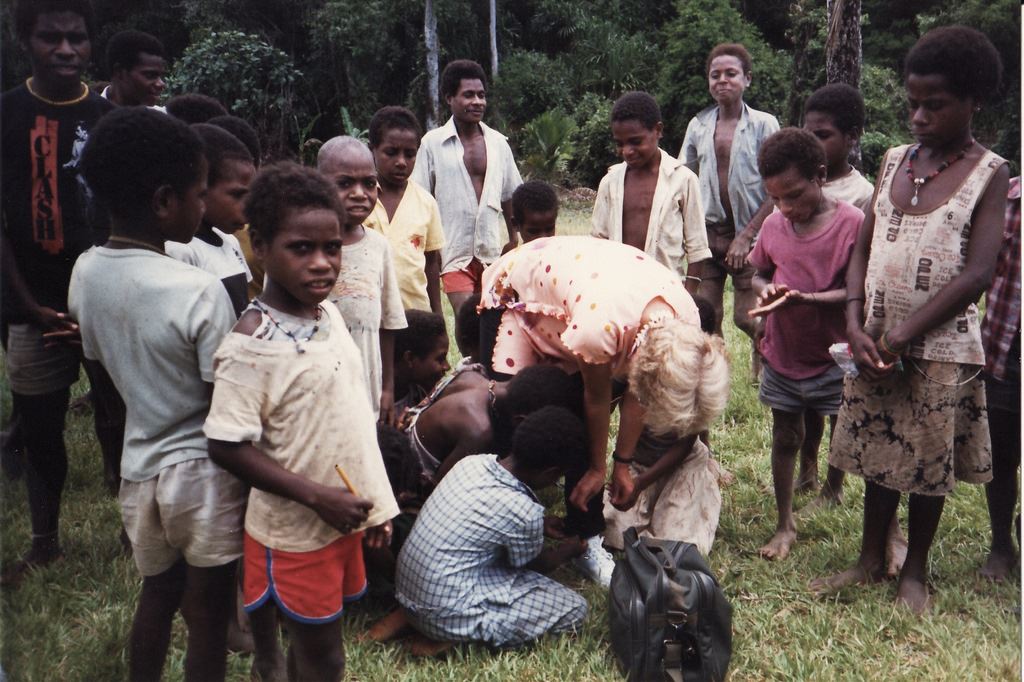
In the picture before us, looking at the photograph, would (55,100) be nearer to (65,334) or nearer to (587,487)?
(65,334)

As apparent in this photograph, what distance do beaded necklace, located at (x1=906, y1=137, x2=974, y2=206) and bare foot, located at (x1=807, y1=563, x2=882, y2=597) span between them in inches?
50.0

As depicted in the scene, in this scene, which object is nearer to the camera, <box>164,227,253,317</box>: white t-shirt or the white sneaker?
<box>164,227,253,317</box>: white t-shirt

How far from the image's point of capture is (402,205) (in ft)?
13.1

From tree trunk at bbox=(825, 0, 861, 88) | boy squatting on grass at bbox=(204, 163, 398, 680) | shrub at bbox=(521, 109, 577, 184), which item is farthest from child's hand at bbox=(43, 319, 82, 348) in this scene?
shrub at bbox=(521, 109, 577, 184)

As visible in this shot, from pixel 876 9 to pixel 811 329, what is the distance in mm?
2542

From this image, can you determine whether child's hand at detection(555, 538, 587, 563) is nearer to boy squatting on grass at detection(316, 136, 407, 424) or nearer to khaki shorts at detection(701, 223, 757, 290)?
boy squatting on grass at detection(316, 136, 407, 424)

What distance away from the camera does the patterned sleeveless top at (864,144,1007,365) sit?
9.08 feet

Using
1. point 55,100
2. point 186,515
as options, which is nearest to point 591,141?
point 55,100

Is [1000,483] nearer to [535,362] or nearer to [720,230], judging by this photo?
[535,362]

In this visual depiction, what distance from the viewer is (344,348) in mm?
2092

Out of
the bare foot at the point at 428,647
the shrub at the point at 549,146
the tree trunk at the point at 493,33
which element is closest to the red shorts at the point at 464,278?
the tree trunk at the point at 493,33

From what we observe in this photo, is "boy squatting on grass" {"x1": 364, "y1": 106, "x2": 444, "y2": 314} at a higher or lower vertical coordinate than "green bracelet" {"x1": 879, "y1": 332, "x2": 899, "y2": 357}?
higher

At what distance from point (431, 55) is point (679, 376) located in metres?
2.95

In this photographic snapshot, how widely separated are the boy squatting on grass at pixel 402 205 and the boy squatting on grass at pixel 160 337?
1838 mm
